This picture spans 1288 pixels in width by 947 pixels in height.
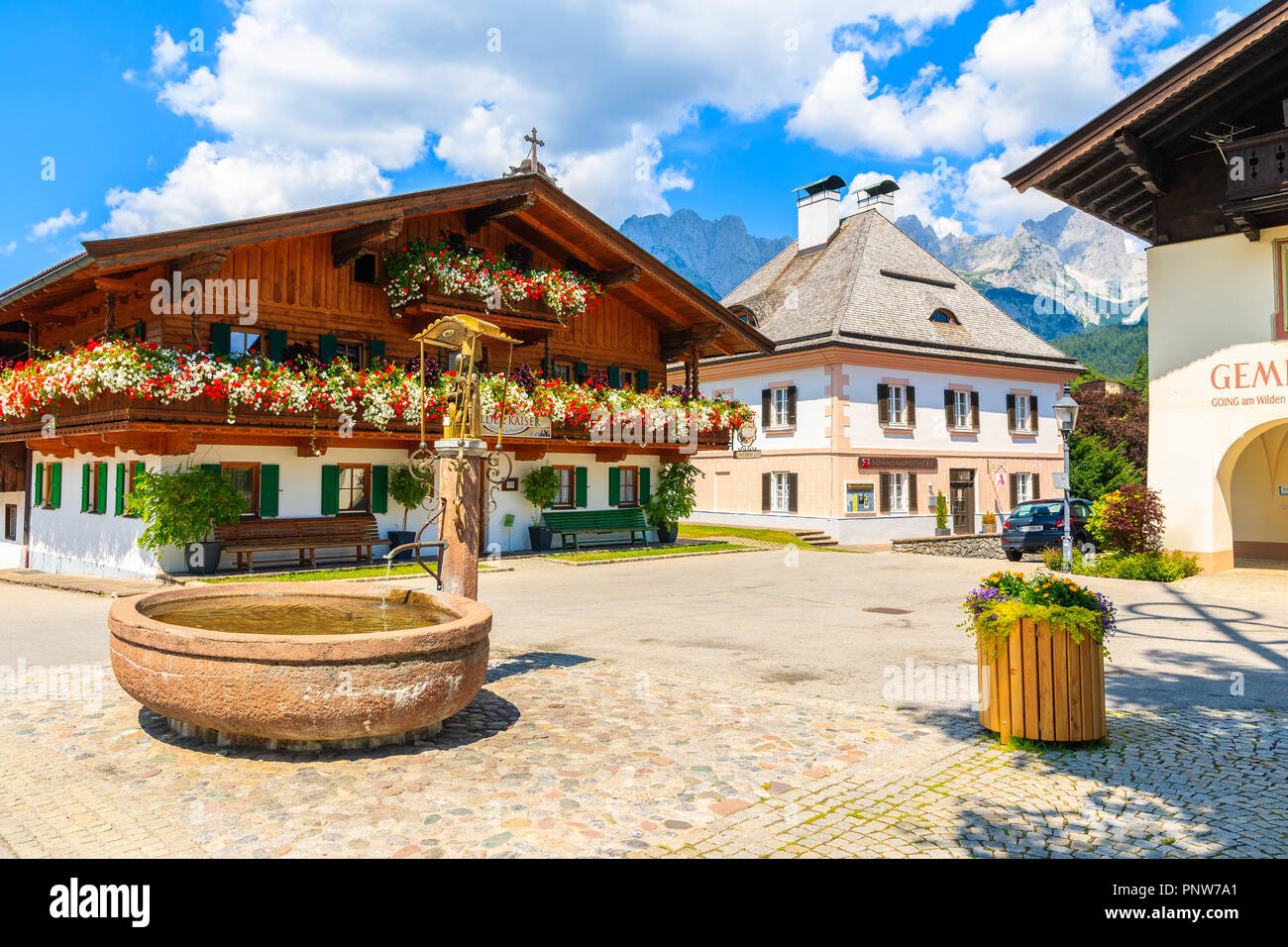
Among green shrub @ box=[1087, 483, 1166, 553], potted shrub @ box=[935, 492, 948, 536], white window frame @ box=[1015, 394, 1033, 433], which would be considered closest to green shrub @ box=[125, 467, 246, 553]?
green shrub @ box=[1087, 483, 1166, 553]

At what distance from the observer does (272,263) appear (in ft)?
66.1

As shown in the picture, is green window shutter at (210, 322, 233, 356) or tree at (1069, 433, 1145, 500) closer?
green window shutter at (210, 322, 233, 356)

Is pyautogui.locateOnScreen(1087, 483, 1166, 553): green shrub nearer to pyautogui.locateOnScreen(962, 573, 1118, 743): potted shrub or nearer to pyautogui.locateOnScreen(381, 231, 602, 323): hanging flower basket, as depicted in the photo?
pyautogui.locateOnScreen(962, 573, 1118, 743): potted shrub

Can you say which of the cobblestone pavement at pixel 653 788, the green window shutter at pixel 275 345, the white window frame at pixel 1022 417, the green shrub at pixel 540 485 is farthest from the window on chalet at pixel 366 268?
the white window frame at pixel 1022 417

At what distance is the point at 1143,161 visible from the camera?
18109 millimetres

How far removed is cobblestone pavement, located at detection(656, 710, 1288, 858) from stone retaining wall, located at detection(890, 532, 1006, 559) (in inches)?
956

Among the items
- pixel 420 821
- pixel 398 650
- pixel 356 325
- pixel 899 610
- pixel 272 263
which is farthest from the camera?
pixel 356 325

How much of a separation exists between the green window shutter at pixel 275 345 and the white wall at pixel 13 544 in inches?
423

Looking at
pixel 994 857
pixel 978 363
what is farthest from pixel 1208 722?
pixel 978 363

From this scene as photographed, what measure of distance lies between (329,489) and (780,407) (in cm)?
1884

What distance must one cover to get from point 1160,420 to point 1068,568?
3755mm

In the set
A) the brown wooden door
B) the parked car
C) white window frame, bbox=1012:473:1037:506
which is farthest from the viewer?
white window frame, bbox=1012:473:1037:506

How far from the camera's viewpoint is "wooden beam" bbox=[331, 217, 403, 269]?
20.1 m
